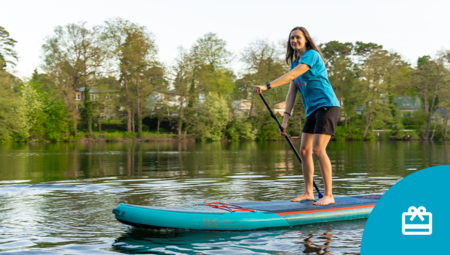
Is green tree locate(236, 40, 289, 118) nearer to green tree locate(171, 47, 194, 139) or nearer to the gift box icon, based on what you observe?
green tree locate(171, 47, 194, 139)

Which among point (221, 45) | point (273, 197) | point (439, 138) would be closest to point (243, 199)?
point (273, 197)

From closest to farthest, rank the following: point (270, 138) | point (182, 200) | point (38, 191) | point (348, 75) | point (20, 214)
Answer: point (20, 214) < point (182, 200) < point (38, 191) < point (270, 138) < point (348, 75)

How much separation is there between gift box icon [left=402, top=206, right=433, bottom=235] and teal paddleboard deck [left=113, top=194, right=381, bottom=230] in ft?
7.11

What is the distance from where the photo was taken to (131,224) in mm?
5266

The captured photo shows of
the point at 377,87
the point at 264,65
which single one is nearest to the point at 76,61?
the point at 264,65

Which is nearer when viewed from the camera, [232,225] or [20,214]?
[232,225]

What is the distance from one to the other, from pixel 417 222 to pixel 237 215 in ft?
7.61

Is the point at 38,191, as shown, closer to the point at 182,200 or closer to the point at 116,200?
the point at 116,200

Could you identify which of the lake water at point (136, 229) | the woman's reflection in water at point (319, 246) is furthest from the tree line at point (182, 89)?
the woman's reflection in water at point (319, 246)

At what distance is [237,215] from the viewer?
528 centimetres

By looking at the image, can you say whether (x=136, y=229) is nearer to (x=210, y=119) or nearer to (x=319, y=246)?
(x=319, y=246)

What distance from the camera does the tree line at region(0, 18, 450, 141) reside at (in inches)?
2030

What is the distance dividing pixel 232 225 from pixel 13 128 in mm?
43046

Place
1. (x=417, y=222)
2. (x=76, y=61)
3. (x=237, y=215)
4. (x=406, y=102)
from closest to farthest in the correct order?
(x=417, y=222), (x=237, y=215), (x=76, y=61), (x=406, y=102)
